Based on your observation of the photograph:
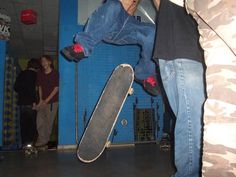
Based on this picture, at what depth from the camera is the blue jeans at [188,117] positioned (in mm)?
1428

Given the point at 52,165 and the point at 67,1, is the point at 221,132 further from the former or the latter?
the point at 67,1

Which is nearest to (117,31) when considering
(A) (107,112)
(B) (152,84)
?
(B) (152,84)

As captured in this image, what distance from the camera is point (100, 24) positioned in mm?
2041

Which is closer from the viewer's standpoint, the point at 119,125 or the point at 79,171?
the point at 79,171

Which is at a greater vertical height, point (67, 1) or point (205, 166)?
point (67, 1)

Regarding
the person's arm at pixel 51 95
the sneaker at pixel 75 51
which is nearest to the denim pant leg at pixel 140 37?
the sneaker at pixel 75 51

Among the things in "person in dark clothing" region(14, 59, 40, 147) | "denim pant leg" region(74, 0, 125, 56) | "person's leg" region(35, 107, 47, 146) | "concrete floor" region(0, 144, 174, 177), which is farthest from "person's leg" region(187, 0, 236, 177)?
"person in dark clothing" region(14, 59, 40, 147)

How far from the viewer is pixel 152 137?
5570 mm

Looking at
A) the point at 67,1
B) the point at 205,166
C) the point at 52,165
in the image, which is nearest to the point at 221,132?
the point at 205,166

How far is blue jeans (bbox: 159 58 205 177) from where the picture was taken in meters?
1.43

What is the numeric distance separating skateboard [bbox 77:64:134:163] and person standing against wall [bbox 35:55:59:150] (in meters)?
2.45

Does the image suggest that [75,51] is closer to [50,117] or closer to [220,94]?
[220,94]

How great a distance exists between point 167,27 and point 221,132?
2.35 ft

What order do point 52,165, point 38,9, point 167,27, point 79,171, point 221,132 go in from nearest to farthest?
point 221,132
point 167,27
point 79,171
point 52,165
point 38,9
